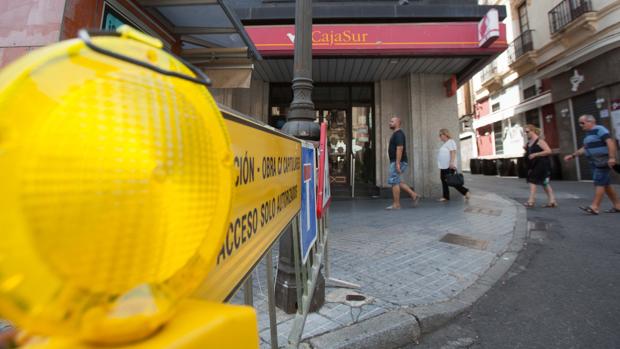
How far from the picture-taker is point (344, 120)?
1012cm

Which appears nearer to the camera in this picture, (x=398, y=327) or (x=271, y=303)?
(x=271, y=303)

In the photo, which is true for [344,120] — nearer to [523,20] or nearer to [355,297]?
[355,297]

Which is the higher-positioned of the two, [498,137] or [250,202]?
[498,137]

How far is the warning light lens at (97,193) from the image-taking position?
271 mm

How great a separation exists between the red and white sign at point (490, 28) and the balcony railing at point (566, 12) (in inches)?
390

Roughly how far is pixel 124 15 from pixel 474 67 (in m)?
8.42

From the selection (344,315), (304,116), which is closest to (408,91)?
(304,116)

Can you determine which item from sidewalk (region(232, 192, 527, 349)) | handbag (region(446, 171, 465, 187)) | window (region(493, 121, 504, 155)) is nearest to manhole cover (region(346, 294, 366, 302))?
sidewalk (region(232, 192, 527, 349))

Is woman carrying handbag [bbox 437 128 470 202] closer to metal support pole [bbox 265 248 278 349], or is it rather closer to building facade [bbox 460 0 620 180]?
metal support pole [bbox 265 248 278 349]

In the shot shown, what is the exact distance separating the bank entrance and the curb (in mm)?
7258

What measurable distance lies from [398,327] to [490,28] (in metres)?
7.25

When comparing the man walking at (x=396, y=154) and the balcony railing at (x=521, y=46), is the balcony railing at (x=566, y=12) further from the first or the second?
the man walking at (x=396, y=154)

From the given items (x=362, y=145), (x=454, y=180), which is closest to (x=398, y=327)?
(x=454, y=180)

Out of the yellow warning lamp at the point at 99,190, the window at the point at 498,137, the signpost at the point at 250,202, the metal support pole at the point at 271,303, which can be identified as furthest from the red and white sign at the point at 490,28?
the window at the point at 498,137
